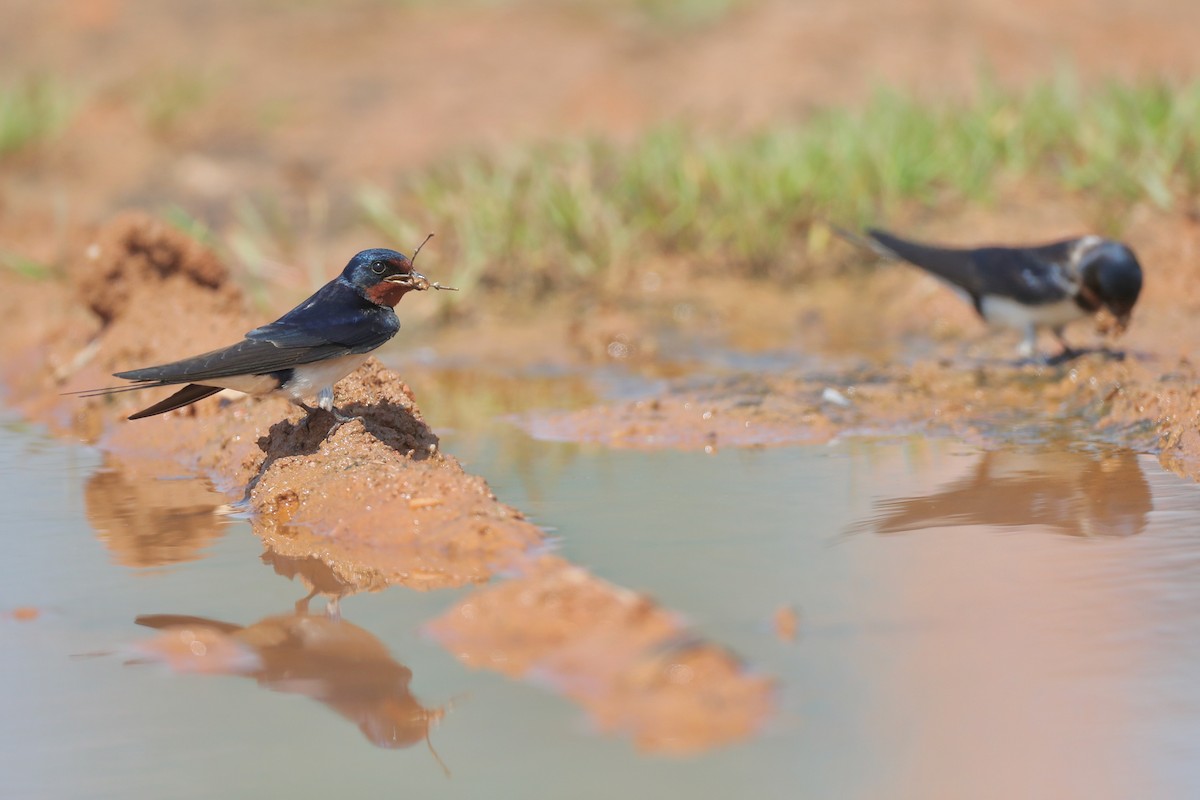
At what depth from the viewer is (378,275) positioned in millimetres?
4113

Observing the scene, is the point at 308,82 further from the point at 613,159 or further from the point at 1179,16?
the point at 1179,16

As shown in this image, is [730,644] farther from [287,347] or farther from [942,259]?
[942,259]

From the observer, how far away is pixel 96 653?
294 centimetres

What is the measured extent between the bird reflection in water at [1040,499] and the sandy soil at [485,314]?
0.83ft

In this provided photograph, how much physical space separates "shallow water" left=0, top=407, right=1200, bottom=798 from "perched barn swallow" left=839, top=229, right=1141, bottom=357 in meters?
1.44

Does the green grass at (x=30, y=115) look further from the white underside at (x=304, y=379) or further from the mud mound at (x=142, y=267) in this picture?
the white underside at (x=304, y=379)

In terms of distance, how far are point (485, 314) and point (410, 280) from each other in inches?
137

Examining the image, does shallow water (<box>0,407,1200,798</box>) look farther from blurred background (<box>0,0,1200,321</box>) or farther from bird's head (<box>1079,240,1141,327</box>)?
blurred background (<box>0,0,1200,321</box>)

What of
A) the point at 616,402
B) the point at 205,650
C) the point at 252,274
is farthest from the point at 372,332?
the point at 252,274

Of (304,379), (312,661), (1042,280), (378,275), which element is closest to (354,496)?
(304,379)

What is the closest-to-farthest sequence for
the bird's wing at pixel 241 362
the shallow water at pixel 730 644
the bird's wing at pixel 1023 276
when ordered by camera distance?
the shallow water at pixel 730 644 < the bird's wing at pixel 241 362 < the bird's wing at pixel 1023 276

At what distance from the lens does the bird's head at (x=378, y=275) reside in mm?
4105

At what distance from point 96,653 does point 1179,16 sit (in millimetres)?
11458

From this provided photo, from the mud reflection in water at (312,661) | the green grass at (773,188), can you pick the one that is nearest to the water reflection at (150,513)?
the mud reflection in water at (312,661)
